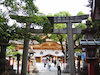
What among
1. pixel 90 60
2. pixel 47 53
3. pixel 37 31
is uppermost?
pixel 37 31

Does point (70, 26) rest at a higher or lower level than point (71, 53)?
higher

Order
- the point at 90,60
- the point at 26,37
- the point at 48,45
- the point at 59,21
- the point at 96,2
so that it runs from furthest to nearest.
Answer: the point at 48,45, the point at 59,21, the point at 26,37, the point at 90,60, the point at 96,2

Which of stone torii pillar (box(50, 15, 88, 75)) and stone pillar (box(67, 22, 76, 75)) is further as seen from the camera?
stone torii pillar (box(50, 15, 88, 75))

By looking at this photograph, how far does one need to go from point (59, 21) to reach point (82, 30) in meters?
2.27

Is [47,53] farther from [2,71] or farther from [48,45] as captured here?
[2,71]

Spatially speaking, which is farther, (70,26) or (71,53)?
(70,26)

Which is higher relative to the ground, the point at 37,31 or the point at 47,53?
the point at 37,31

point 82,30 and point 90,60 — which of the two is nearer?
point 90,60

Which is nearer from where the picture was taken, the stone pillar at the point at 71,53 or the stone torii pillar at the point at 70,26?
the stone pillar at the point at 71,53

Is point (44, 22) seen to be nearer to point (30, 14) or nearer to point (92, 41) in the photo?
point (30, 14)

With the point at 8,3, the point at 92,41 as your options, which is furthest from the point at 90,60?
the point at 8,3

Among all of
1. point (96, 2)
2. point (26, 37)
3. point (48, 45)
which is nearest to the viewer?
point (96, 2)

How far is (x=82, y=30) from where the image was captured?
12.4 meters

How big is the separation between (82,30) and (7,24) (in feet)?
22.1
